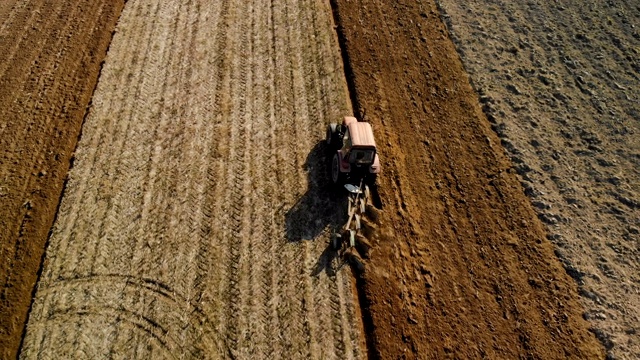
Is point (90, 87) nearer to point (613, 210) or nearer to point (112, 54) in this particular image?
point (112, 54)

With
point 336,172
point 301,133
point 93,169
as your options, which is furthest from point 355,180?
point 93,169

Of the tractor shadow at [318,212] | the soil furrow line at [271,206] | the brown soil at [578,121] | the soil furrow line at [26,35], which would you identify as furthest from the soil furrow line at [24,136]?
the brown soil at [578,121]

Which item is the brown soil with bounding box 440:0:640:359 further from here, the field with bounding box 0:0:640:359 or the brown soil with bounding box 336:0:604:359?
the brown soil with bounding box 336:0:604:359

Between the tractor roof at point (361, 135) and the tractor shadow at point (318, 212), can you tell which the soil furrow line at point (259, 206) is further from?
the tractor roof at point (361, 135)

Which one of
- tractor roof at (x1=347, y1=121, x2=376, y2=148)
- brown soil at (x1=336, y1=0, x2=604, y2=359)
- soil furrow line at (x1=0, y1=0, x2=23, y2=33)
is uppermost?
tractor roof at (x1=347, y1=121, x2=376, y2=148)

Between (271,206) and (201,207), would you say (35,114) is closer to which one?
(201,207)

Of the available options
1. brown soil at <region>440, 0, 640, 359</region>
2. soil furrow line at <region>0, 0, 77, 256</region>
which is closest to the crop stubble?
soil furrow line at <region>0, 0, 77, 256</region>

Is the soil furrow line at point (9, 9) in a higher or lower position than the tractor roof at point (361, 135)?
lower
